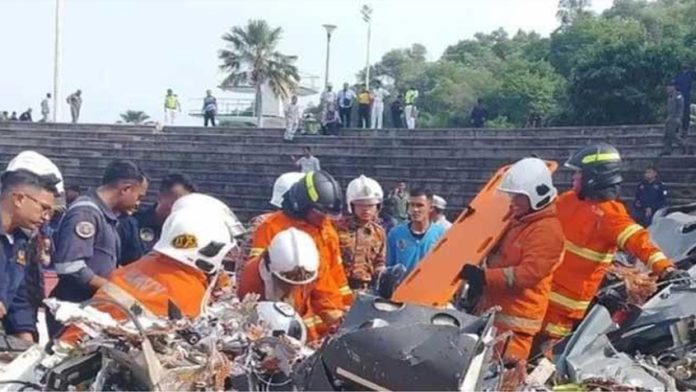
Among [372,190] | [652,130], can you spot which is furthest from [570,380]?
[652,130]

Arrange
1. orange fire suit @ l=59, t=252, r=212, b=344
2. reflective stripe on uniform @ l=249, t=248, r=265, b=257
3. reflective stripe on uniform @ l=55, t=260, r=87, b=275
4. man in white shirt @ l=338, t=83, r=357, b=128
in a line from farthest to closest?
man in white shirt @ l=338, t=83, r=357, b=128
reflective stripe on uniform @ l=249, t=248, r=265, b=257
reflective stripe on uniform @ l=55, t=260, r=87, b=275
orange fire suit @ l=59, t=252, r=212, b=344

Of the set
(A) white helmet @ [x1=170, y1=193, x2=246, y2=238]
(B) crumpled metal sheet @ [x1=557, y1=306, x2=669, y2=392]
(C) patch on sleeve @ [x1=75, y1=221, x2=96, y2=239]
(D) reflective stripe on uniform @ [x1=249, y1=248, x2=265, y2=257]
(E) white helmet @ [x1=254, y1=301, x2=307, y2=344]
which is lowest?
(B) crumpled metal sheet @ [x1=557, y1=306, x2=669, y2=392]

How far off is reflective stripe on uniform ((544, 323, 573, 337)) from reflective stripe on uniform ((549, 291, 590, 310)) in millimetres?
121

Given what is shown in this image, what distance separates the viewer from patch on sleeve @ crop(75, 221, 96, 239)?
17.9 ft

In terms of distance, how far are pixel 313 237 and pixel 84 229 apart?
4.11ft

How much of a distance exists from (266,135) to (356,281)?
20369mm

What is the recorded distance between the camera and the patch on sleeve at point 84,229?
5.45 meters

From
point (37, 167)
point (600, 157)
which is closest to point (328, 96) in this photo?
point (600, 157)

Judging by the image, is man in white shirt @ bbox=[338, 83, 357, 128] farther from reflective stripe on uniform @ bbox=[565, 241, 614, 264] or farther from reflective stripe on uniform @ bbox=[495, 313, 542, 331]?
reflective stripe on uniform @ bbox=[495, 313, 542, 331]

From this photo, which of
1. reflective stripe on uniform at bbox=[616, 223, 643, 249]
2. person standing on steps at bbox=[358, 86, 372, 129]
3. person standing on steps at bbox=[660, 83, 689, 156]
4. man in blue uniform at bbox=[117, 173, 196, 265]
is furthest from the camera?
person standing on steps at bbox=[358, 86, 372, 129]

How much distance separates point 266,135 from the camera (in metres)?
27.6

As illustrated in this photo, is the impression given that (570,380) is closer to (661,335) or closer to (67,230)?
(661,335)

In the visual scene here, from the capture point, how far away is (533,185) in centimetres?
559

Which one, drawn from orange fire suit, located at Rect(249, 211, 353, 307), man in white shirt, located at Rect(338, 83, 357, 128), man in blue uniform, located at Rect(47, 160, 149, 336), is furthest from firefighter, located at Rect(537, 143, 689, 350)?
man in white shirt, located at Rect(338, 83, 357, 128)
